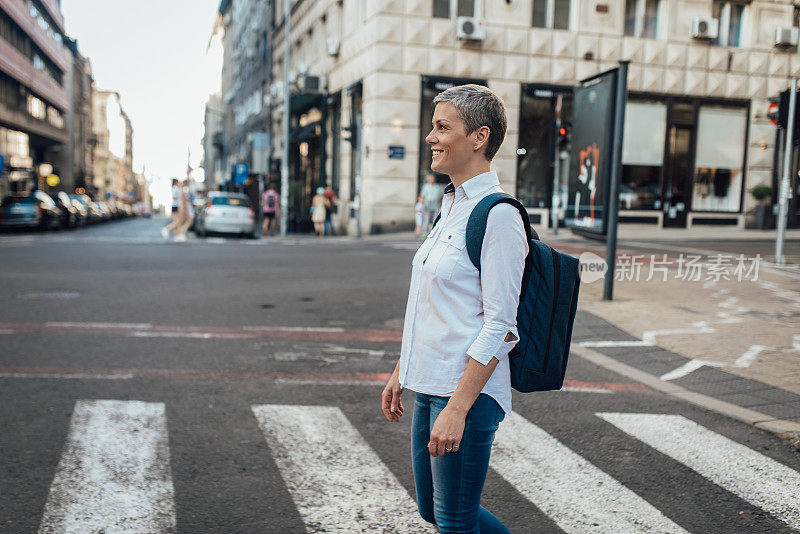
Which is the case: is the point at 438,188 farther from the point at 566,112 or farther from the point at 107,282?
the point at 107,282

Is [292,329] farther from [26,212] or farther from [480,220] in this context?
[26,212]

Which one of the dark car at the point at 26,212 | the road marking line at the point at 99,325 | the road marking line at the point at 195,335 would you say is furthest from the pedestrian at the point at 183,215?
the road marking line at the point at 195,335

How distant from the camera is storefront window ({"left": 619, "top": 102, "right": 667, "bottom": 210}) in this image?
25.9 meters

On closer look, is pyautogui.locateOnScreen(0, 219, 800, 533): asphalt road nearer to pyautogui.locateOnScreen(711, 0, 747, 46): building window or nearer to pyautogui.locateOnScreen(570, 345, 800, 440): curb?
pyautogui.locateOnScreen(570, 345, 800, 440): curb

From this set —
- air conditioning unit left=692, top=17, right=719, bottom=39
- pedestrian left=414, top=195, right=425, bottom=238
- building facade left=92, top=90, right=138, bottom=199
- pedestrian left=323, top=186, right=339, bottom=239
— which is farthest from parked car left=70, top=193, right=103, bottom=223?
building facade left=92, top=90, right=138, bottom=199

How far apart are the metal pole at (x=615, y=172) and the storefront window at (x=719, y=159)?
18.1m

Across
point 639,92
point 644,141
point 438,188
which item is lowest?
point 438,188

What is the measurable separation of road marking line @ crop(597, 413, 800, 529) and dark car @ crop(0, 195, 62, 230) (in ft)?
88.8

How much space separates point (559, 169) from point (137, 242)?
47.3 feet

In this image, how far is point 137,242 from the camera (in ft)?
69.5

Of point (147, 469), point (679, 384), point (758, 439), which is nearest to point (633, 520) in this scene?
point (758, 439)

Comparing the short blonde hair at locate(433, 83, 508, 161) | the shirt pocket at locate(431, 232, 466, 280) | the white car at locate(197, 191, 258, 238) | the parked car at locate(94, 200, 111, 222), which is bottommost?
the parked car at locate(94, 200, 111, 222)

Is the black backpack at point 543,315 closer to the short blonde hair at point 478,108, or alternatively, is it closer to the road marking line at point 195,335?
the short blonde hair at point 478,108

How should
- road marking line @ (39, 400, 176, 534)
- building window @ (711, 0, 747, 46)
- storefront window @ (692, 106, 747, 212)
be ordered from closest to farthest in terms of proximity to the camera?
road marking line @ (39, 400, 176, 534)
storefront window @ (692, 106, 747, 212)
building window @ (711, 0, 747, 46)
